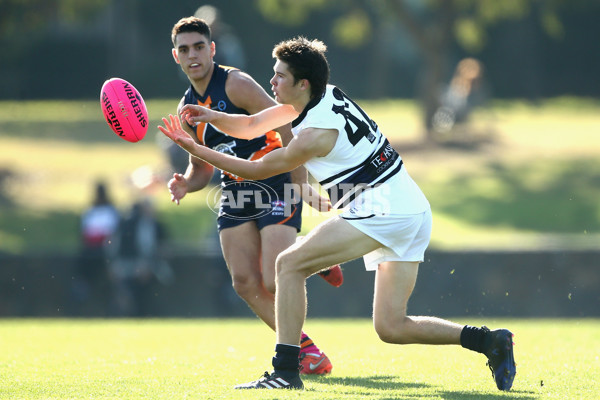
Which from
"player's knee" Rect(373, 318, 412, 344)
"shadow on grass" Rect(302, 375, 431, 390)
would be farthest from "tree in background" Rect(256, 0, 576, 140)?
"player's knee" Rect(373, 318, 412, 344)

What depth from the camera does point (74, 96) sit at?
2742cm

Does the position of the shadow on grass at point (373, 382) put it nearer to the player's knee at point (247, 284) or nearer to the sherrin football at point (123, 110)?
the player's knee at point (247, 284)

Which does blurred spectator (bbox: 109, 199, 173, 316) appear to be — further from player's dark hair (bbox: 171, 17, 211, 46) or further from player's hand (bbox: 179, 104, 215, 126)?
player's hand (bbox: 179, 104, 215, 126)

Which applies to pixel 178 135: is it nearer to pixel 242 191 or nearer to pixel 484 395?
pixel 242 191

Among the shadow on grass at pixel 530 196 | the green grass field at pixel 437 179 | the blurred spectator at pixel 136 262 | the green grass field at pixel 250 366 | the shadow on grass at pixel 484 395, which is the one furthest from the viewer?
the shadow on grass at pixel 530 196

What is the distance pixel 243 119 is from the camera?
623 cm

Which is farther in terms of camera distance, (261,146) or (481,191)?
(481,191)

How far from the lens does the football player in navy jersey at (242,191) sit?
21.7ft

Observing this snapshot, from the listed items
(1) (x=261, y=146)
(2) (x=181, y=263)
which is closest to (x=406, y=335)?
(1) (x=261, y=146)

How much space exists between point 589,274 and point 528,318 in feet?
3.38

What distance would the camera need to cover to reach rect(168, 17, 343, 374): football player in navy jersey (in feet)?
21.7

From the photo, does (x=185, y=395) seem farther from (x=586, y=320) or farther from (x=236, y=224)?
(x=586, y=320)

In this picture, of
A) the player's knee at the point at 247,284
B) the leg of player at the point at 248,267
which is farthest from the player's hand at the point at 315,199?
the player's knee at the point at 247,284

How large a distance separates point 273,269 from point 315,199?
0.58 meters
